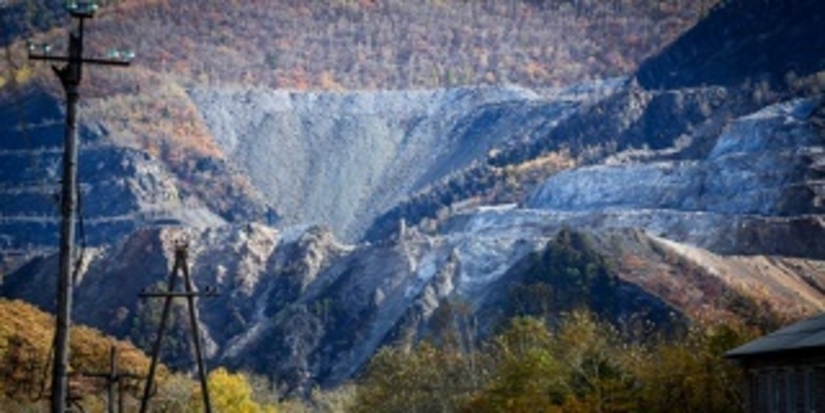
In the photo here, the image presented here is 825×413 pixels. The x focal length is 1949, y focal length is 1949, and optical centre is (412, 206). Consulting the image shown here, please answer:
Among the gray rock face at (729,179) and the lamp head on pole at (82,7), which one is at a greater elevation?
the gray rock face at (729,179)

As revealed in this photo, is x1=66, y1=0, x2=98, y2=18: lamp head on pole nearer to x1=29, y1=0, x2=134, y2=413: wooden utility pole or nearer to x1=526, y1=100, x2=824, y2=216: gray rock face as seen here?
x1=29, y1=0, x2=134, y2=413: wooden utility pole

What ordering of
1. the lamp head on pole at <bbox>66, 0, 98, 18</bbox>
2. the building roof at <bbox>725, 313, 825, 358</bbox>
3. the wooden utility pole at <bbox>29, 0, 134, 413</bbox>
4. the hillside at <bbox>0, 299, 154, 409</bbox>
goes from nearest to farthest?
the lamp head on pole at <bbox>66, 0, 98, 18</bbox> < the wooden utility pole at <bbox>29, 0, 134, 413</bbox> < the building roof at <bbox>725, 313, 825, 358</bbox> < the hillside at <bbox>0, 299, 154, 409</bbox>

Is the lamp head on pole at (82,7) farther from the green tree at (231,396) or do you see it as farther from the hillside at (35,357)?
the green tree at (231,396)

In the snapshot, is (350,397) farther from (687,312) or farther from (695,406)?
(695,406)

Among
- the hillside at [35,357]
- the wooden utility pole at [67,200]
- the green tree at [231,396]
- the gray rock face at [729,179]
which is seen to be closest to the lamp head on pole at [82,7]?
the wooden utility pole at [67,200]

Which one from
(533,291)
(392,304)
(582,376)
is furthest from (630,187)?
(582,376)

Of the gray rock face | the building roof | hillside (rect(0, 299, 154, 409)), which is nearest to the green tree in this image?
hillside (rect(0, 299, 154, 409))

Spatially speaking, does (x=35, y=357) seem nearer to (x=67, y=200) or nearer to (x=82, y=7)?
(x=67, y=200)
